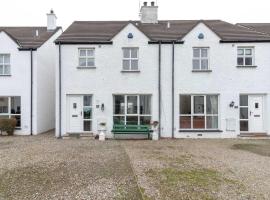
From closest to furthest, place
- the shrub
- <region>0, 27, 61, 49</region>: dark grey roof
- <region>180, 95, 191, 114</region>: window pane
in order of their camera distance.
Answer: the shrub
<region>180, 95, 191, 114</region>: window pane
<region>0, 27, 61, 49</region>: dark grey roof

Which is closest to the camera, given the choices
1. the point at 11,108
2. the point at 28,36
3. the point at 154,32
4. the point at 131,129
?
the point at 131,129

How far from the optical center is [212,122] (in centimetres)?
2077

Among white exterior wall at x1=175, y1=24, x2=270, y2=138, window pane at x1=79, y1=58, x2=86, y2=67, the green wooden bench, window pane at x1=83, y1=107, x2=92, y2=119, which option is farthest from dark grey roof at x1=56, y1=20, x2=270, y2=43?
the green wooden bench

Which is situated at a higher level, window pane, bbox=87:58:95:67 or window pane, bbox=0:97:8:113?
window pane, bbox=87:58:95:67

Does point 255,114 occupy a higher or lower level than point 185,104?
lower

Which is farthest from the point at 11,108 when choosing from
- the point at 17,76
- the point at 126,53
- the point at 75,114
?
the point at 126,53

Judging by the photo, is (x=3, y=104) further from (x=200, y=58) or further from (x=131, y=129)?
(x=200, y=58)

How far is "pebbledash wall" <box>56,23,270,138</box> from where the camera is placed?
20.6 metres

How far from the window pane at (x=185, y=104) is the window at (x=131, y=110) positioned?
204cm

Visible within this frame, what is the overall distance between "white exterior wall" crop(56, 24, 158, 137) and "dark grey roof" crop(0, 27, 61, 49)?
3161 mm

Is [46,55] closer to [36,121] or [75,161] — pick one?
[36,121]

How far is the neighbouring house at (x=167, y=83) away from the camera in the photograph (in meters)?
20.6

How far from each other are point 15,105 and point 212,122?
12.8 meters

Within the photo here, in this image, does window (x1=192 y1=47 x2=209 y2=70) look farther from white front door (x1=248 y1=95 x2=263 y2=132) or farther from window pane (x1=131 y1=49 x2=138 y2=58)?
window pane (x1=131 y1=49 x2=138 y2=58)
